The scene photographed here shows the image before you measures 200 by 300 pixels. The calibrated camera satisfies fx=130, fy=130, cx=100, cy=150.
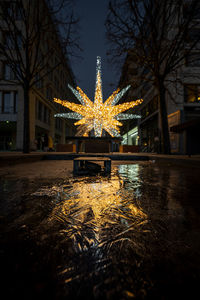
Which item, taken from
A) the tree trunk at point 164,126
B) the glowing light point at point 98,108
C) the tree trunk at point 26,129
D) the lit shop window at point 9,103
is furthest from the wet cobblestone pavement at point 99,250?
the lit shop window at point 9,103

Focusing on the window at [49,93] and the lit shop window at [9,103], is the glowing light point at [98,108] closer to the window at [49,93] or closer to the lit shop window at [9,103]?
the lit shop window at [9,103]

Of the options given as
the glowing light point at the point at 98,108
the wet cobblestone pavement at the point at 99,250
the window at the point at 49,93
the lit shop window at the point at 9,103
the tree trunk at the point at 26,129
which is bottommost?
the wet cobblestone pavement at the point at 99,250

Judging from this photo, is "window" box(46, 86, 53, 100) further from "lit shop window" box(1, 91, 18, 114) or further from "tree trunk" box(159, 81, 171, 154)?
"tree trunk" box(159, 81, 171, 154)

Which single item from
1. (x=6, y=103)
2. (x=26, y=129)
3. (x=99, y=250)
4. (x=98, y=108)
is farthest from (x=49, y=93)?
(x=99, y=250)

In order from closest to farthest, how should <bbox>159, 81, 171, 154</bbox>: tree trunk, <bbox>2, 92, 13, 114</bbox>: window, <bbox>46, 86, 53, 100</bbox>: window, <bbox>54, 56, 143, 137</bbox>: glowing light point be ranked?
<bbox>159, 81, 171, 154</bbox>: tree trunk
<bbox>54, 56, 143, 137</bbox>: glowing light point
<bbox>2, 92, 13, 114</bbox>: window
<bbox>46, 86, 53, 100</bbox>: window

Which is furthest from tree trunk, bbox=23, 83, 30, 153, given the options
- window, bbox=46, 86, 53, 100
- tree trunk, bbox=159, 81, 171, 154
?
window, bbox=46, 86, 53, 100

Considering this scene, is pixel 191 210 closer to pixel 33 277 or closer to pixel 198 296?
pixel 198 296

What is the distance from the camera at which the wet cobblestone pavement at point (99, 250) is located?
0.38 m

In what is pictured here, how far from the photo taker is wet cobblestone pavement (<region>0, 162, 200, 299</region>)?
375 mm

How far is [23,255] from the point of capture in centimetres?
49

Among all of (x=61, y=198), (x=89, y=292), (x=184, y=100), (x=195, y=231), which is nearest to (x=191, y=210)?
(x=195, y=231)

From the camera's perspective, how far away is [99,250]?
0.53 metres

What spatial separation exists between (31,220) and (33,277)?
422 millimetres

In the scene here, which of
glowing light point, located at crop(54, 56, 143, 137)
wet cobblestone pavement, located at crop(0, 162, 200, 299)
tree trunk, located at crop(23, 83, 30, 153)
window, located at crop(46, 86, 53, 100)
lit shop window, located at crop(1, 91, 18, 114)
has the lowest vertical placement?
wet cobblestone pavement, located at crop(0, 162, 200, 299)
